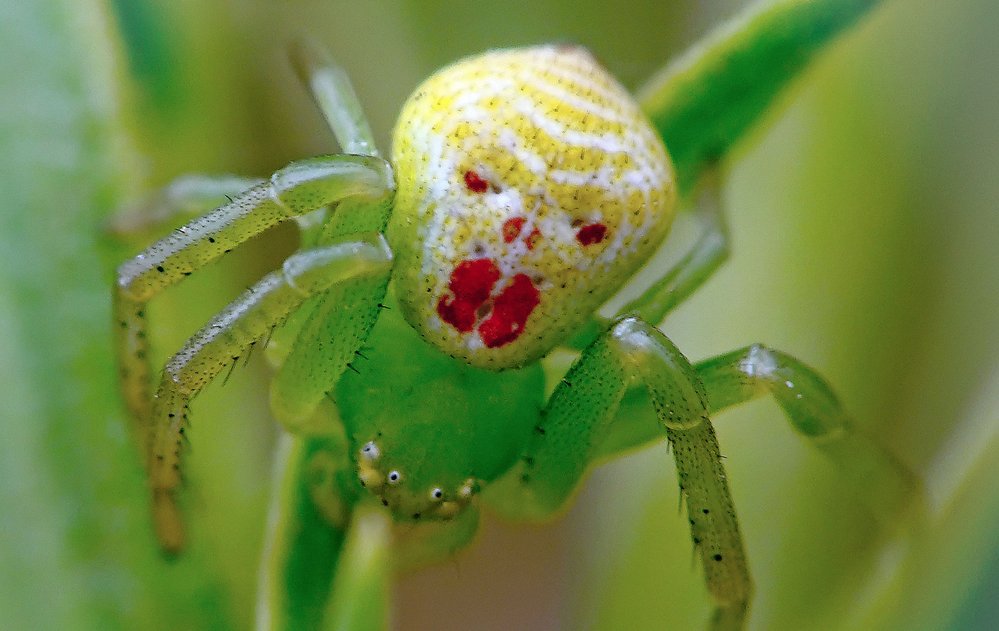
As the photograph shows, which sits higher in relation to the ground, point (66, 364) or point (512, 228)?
point (512, 228)

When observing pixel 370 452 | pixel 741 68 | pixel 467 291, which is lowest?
pixel 370 452

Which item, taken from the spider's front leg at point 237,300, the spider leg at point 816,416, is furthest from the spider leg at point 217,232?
the spider leg at point 816,416

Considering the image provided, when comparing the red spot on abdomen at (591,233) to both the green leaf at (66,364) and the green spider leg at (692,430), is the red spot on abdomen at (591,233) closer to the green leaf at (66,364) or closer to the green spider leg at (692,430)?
the green spider leg at (692,430)

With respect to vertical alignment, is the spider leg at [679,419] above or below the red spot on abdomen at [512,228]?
below

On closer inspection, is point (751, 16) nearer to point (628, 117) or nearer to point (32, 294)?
point (628, 117)

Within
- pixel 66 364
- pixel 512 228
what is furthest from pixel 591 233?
pixel 66 364

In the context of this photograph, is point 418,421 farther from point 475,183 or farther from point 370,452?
point 475,183

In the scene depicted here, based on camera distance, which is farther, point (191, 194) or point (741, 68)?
point (191, 194)
